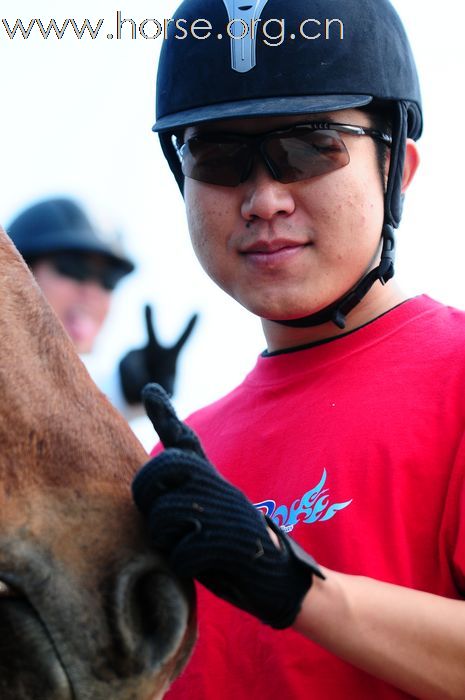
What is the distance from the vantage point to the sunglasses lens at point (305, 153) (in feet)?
10.1

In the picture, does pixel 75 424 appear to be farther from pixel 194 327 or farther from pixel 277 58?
pixel 194 327

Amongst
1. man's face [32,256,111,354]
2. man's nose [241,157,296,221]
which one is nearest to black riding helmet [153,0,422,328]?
man's nose [241,157,296,221]

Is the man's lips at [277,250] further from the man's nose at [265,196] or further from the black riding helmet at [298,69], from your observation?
the black riding helmet at [298,69]

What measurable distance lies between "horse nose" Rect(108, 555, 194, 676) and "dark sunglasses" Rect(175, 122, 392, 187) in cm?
138

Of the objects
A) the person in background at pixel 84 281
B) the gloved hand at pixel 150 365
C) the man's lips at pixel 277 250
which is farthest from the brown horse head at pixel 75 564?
the gloved hand at pixel 150 365

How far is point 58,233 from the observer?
29.6 ft

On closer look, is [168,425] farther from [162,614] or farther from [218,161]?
[218,161]

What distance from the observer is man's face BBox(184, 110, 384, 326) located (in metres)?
3.11

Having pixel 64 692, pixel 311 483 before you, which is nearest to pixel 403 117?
pixel 311 483

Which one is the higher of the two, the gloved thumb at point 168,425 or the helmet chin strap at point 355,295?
the gloved thumb at point 168,425

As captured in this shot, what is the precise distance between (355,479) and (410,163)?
1384mm

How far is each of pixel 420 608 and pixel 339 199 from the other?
1274 mm

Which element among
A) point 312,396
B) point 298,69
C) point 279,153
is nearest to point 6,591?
point 312,396

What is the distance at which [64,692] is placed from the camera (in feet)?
7.16
